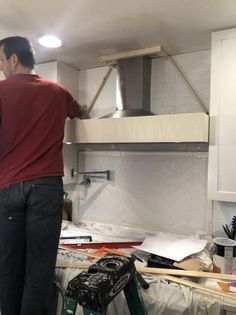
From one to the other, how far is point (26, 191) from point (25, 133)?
0.24 meters

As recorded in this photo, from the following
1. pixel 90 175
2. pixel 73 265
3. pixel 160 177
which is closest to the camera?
pixel 73 265

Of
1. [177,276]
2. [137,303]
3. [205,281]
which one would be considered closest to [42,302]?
[137,303]

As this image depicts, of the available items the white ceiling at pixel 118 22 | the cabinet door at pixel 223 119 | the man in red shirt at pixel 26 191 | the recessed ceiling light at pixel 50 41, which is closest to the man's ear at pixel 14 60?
the man in red shirt at pixel 26 191

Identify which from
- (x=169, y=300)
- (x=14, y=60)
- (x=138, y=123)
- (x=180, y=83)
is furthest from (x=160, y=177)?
(x=14, y=60)

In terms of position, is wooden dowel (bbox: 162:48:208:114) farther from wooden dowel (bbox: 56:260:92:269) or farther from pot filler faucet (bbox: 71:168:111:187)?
wooden dowel (bbox: 56:260:92:269)

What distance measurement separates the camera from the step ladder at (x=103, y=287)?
2.49 feet

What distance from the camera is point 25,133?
1.13 meters

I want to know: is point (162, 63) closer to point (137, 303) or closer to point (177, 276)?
point (177, 276)

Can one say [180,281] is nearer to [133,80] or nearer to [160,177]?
[160,177]

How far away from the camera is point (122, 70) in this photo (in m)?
1.88

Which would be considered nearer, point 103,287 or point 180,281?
point 103,287

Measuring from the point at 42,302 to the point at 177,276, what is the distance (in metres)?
0.60

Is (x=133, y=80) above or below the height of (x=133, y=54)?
below

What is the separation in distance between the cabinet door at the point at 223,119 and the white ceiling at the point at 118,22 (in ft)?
0.38
